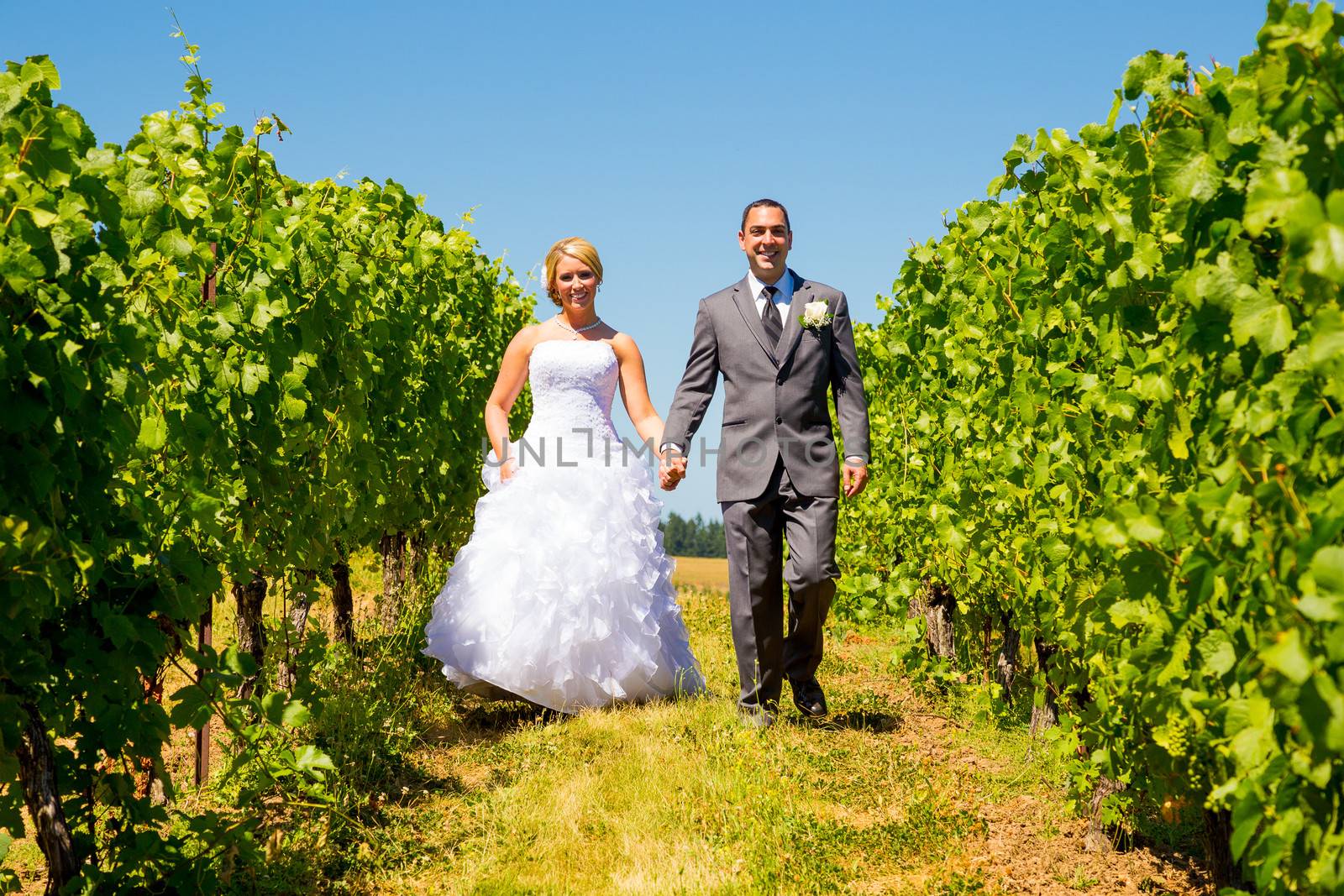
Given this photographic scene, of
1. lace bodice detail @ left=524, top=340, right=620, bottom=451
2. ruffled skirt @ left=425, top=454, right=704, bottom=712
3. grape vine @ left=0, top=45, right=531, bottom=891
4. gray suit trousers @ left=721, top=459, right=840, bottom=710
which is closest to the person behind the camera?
grape vine @ left=0, top=45, right=531, bottom=891

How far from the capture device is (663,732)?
593cm

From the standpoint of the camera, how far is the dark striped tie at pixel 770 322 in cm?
593

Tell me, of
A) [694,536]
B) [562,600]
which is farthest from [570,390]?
[694,536]

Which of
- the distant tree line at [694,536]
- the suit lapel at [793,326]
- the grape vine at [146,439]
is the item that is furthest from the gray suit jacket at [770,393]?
the distant tree line at [694,536]

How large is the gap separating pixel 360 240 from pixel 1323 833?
4.91 m

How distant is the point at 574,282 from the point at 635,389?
0.76 m

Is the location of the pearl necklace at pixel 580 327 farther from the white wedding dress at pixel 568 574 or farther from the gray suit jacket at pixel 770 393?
the gray suit jacket at pixel 770 393

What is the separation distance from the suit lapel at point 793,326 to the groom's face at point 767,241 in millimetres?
169

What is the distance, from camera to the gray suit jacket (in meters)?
5.79

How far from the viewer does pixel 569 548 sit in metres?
6.52

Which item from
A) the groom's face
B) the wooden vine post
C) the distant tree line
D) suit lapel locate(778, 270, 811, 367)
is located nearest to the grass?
the wooden vine post

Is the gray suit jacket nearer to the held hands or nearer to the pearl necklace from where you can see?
the held hands

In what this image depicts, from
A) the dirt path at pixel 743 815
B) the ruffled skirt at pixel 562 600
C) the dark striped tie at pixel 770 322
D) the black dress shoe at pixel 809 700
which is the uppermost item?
the dark striped tie at pixel 770 322

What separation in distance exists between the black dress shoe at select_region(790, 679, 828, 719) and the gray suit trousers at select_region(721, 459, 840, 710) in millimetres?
86
